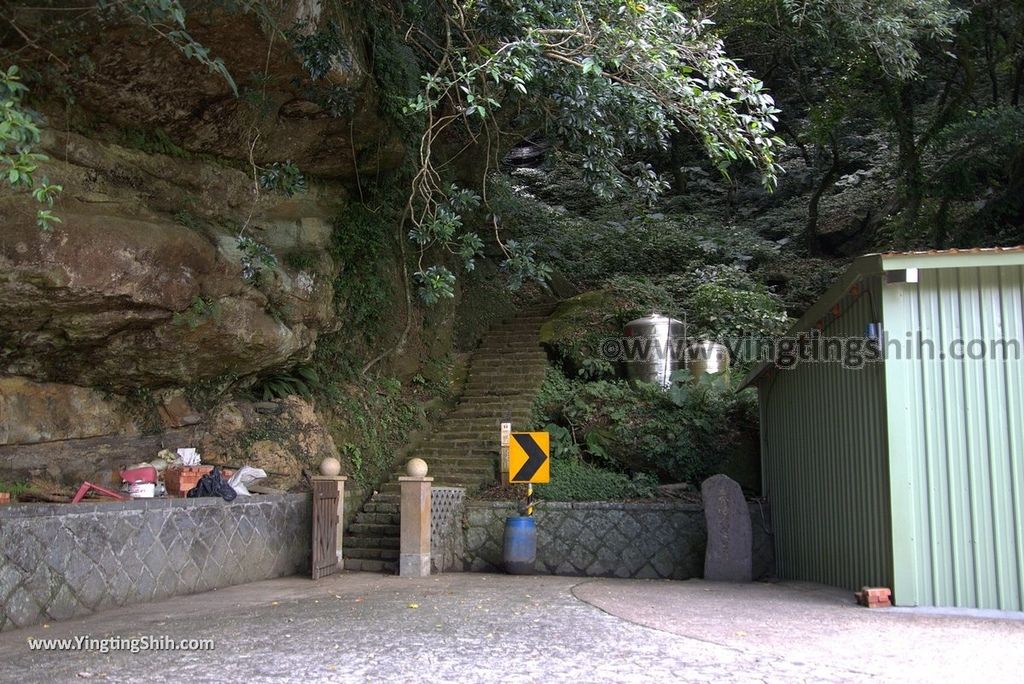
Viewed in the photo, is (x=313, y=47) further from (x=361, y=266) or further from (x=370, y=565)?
(x=370, y=565)

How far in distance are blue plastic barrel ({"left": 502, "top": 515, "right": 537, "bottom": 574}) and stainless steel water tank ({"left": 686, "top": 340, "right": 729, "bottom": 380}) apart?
5119 mm

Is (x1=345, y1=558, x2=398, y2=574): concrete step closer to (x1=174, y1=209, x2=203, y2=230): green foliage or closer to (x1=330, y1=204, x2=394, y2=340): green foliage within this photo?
(x1=330, y1=204, x2=394, y2=340): green foliage

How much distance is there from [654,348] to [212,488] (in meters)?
8.39

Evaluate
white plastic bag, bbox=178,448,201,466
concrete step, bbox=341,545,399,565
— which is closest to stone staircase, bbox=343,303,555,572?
concrete step, bbox=341,545,399,565

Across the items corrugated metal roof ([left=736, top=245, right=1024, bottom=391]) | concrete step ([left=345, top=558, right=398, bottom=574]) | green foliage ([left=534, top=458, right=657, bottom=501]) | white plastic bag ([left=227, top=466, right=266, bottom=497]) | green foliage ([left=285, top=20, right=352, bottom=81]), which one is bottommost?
concrete step ([left=345, top=558, right=398, bottom=574])

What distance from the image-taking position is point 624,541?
467 inches

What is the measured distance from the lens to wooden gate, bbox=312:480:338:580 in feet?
36.1

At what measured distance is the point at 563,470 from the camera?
13281mm

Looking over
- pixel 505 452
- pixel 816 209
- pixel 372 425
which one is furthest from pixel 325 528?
pixel 816 209

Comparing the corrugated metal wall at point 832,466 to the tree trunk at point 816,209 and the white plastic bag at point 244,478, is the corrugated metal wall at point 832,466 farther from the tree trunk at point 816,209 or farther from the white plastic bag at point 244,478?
the tree trunk at point 816,209

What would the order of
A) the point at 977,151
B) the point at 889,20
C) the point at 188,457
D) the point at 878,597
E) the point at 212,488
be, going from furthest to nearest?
the point at 977,151 → the point at 889,20 → the point at 188,457 → the point at 212,488 → the point at 878,597

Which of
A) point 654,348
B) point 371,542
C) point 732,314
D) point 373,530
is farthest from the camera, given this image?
point 732,314

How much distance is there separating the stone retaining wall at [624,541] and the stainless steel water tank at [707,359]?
364 cm

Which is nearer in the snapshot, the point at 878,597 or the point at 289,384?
the point at 878,597
